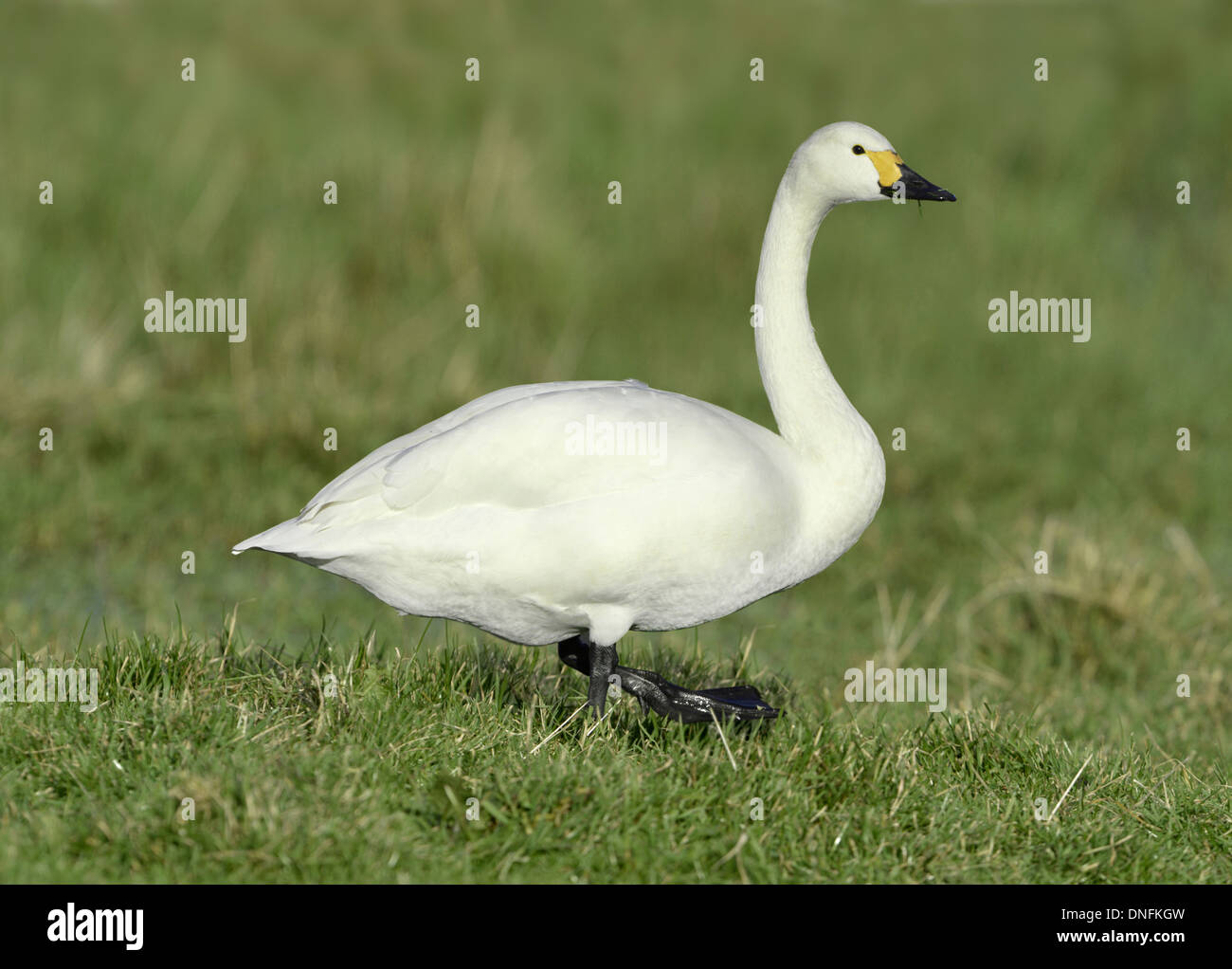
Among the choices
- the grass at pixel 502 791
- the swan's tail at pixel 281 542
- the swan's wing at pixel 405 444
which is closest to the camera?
the grass at pixel 502 791

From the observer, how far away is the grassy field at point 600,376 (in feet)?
13.4

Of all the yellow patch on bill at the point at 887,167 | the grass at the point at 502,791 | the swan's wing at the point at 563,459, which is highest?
the yellow patch on bill at the point at 887,167

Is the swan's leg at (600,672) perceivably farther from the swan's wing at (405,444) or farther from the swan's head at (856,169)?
the swan's head at (856,169)

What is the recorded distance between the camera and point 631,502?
4262 millimetres

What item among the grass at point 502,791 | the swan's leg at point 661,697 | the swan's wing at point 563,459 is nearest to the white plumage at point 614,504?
the swan's wing at point 563,459

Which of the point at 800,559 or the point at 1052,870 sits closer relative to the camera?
the point at 1052,870

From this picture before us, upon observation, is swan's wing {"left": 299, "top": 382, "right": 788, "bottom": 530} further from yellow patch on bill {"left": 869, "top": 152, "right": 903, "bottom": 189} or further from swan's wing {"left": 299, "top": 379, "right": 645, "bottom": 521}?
yellow patch on bill {"left": 869, "top": 152, "right": 903, "bottom": 189}

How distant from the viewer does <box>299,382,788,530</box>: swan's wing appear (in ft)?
14.2

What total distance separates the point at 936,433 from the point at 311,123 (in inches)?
281

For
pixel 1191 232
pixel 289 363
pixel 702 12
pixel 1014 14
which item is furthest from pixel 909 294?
pixel 1014 14

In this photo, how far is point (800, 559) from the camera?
449 cm

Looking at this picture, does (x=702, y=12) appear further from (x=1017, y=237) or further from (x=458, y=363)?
(x=458, y=363)

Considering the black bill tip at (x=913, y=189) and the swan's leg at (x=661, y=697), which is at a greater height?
the black bill tip at (x=913, y=189)

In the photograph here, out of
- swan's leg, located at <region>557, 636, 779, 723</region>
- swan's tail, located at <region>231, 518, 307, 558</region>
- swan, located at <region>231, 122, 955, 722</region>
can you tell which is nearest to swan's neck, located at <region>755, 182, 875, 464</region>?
swan, located at <region>231, 122, 955, 722</region>
